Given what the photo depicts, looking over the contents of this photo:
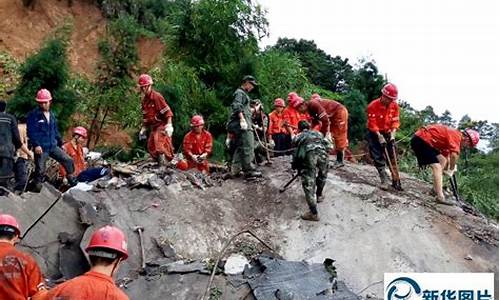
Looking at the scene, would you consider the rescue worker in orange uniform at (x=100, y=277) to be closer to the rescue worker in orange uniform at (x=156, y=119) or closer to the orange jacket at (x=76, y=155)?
the rescue worker in orange uniform at (x=156, y=119)

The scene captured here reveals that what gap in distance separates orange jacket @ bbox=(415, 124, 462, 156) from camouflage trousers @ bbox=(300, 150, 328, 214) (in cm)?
123

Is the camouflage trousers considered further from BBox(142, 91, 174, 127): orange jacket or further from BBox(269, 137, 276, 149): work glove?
BBox(269, 137, 276, 149): work glove

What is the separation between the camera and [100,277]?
2.80 meters

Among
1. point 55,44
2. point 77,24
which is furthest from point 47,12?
point 55,44

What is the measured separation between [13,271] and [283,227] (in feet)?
12.5

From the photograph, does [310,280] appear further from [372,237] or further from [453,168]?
[453,168]

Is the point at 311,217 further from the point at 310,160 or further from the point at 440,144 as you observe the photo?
the point at 440,144

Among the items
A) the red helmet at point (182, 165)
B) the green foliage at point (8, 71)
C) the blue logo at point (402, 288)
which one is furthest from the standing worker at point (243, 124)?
the green foliage at point (8, 71)

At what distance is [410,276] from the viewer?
5.67 metres

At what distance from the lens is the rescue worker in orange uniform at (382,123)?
7.42 metres

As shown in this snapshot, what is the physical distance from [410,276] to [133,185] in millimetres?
3288

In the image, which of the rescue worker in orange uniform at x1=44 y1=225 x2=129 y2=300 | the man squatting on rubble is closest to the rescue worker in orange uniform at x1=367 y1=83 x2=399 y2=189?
the man squatting on rubble

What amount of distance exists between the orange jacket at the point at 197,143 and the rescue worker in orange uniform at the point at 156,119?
536 mm

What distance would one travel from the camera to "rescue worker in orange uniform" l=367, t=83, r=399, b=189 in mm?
7418
